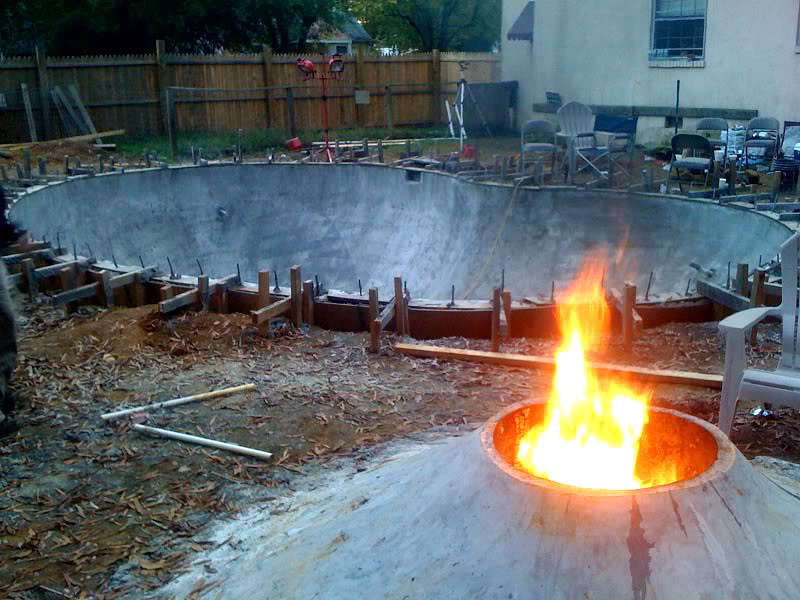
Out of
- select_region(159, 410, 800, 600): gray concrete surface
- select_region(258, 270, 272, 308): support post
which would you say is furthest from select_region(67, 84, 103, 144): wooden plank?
select_region(159, 410, 800, 600): gray concrete surface

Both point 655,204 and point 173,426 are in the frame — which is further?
point 655,204

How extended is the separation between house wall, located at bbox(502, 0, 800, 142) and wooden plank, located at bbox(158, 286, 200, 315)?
13699mm

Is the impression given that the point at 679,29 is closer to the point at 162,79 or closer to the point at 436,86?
the point at 436,86

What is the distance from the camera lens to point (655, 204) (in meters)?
12.1

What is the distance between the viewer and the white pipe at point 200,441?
523 centimetres

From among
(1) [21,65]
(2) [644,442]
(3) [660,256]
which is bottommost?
(3) [660,256]

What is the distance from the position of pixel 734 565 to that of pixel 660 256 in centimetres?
902

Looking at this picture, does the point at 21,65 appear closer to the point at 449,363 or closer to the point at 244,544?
the point at 449,363

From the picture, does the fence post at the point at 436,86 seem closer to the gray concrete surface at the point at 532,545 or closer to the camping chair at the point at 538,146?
the camping chair at the point at 538,146

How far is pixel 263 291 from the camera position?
24.8 ft

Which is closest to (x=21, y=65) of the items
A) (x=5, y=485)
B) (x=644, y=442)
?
(x=5, y=485)

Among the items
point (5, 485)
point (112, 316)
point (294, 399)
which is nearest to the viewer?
point (5, 485)

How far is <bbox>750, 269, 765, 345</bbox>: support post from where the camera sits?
6.93m

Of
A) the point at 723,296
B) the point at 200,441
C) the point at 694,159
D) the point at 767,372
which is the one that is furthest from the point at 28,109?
the point at 767,372
